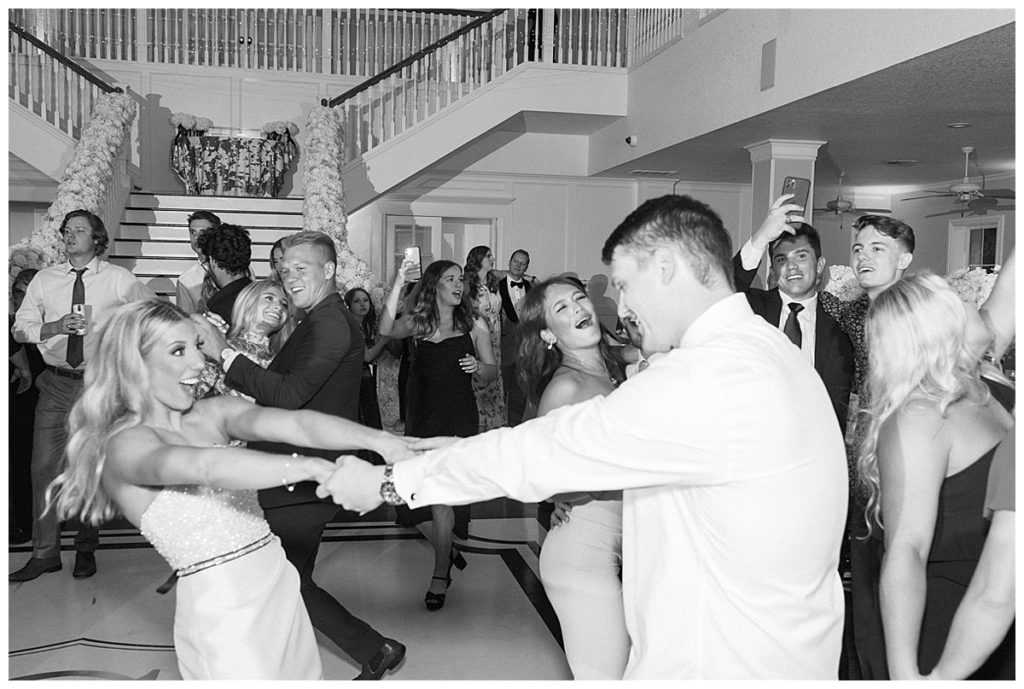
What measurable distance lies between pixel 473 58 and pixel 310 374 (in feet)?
27.1

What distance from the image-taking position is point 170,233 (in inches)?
356

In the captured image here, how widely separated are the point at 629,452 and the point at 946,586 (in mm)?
938

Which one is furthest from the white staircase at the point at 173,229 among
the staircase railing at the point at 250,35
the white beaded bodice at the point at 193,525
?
the white beaded bodice at the point at 193,525

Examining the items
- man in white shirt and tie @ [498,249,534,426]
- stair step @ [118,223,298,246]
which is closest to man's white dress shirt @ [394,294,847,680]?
man in white shirt and tie @ [498,249,534,426]

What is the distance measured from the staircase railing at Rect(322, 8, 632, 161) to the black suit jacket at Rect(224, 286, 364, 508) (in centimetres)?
722

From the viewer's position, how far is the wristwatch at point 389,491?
5.67 feet

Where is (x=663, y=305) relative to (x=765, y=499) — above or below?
above

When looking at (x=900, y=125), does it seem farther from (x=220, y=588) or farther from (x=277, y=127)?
(x=220, y=588)

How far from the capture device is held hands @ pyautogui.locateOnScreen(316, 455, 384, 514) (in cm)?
175

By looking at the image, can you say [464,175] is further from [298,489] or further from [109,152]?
[298,489]

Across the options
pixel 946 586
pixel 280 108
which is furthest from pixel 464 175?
pixel 946 586

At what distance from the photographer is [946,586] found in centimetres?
194

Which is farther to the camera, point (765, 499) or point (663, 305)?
point (663, 305)

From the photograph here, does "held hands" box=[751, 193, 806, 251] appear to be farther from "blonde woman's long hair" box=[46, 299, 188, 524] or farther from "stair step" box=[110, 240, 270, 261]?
"stair step" box=[110, 240, 270, 261]
